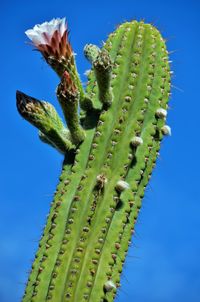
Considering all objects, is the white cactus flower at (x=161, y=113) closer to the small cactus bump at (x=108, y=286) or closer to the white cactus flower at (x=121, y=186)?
the white cactus flower at (x=121, y=186)

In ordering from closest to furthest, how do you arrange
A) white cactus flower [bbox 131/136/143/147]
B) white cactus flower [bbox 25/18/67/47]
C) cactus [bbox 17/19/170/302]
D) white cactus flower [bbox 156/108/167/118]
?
1. cactus [bbox 17/19/170/302]
2. white cactus flower [bbox 25/18/67/47]
3. white cactus flower [bbox 131/136/143/147]
4. white cactus flower [bbox 156/108/167/118]

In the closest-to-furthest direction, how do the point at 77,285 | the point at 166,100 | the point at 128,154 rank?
the point at 77,285 < the point at 128,154 < the point at 166,100

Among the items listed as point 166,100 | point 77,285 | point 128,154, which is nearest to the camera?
point 77,285

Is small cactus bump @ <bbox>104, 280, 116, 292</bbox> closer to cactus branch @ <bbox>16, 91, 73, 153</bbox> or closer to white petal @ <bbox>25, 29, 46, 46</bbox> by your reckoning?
cactus branch @ <bbox>16, 91, 73, 153</bbox>

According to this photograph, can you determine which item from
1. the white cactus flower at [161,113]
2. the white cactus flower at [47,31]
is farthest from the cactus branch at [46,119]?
the white cactus flower at [161,113]

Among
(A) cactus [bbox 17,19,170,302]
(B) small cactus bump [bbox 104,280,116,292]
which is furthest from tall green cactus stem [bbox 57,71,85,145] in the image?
(B) small cactus bump [bbox 104,280,116,292]

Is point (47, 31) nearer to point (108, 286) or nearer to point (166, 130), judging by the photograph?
point (166, 130)

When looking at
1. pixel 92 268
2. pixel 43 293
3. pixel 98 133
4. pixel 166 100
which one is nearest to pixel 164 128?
pixel 166 100

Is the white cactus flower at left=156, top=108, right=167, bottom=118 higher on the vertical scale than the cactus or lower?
higher

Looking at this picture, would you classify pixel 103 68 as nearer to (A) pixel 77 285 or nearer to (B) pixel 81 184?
(B) pixel 81 184
